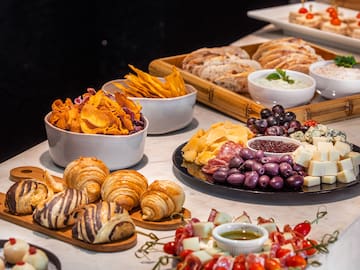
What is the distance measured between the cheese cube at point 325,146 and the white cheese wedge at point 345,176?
0.07 metres

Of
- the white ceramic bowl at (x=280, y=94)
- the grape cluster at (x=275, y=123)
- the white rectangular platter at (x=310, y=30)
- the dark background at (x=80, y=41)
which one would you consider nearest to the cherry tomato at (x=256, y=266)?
the grape cluster at (x=275, y=123)

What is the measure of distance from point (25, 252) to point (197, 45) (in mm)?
4318

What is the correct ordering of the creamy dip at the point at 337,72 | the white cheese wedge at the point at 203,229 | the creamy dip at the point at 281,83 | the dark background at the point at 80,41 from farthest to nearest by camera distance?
the dark background at the point at 80,41, the creamy dip at the point at 337,72, the creamy dip at the point at 281,83, the white cheese wedge at the point at 203,229

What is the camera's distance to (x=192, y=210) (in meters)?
2.19

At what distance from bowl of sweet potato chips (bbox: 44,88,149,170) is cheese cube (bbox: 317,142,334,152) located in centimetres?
50

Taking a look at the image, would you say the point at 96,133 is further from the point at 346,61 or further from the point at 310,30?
the point at 310,30

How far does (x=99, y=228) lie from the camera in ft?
6.25

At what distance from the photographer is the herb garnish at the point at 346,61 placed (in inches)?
126

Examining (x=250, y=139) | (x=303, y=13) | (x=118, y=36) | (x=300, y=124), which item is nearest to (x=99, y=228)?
(x=250, y=139)

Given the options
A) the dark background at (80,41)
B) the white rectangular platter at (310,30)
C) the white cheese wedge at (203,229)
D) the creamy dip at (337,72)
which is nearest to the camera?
the white cheese wedge at (203,229)

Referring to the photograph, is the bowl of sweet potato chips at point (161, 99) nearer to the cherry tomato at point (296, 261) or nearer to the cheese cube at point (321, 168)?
the cheese cube at point (321, 168)

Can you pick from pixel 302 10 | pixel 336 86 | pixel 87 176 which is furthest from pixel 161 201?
pixel 302 10

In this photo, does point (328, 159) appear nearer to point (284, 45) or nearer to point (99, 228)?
point (99, 228)

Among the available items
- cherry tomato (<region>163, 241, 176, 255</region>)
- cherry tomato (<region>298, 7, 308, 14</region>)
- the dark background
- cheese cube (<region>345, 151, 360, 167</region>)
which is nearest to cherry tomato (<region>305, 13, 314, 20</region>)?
cherry tomato (<region>298, 7, 308, 14</region>)
